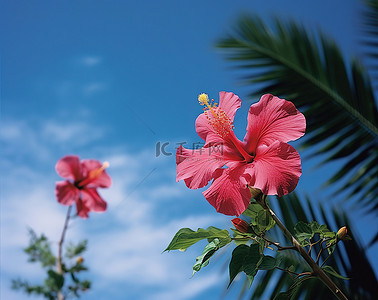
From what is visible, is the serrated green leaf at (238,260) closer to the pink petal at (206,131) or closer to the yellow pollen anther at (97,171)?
the pink petal at (206,131)

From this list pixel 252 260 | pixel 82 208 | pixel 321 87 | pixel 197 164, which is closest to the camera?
pixel 252 260

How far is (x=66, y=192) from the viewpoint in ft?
6.12

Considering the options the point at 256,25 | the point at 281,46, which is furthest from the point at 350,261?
the point at 256,25

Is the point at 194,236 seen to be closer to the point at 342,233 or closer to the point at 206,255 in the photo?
the point at 206,255

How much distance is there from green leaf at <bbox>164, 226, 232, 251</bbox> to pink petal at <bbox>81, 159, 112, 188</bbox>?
1.35m

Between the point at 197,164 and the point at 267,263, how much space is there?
0.71 feet

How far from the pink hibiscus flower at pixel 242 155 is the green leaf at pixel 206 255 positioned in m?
0.06

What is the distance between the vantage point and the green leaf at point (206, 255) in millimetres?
611

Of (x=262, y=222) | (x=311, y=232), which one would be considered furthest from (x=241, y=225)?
(x=311, y=232)

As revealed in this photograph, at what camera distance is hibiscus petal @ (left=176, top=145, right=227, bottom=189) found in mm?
689

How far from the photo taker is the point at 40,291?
1.30 m

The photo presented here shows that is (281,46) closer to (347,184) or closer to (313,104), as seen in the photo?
(313,104)

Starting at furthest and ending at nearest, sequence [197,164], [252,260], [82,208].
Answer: [82,208]
[197,164]
[252,260]

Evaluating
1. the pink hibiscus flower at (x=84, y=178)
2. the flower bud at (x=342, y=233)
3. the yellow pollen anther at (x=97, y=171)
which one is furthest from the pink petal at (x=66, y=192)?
the flower bud at (x=342, y=233)
